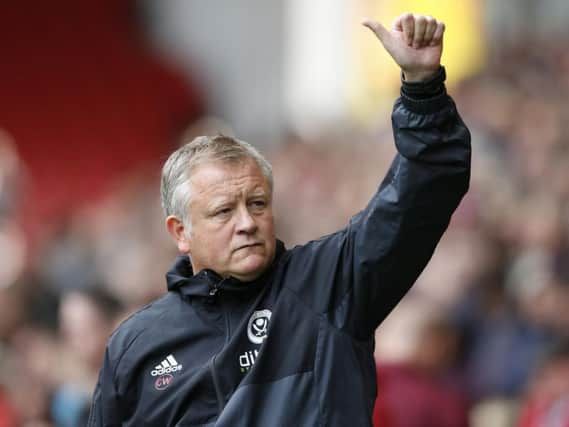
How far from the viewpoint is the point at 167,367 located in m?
3.81

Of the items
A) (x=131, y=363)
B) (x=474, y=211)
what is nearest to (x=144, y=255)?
(x=474, y=211)

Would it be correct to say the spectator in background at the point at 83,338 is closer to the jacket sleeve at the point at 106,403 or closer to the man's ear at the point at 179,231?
the jacket sleeve at the point at 106,403

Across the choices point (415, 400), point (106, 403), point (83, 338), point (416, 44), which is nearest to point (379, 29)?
point (416, 44)

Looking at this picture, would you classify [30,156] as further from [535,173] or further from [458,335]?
[458,335]

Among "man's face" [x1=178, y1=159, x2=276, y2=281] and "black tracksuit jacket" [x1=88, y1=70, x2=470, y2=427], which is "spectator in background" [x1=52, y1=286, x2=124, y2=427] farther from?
"man's face" [x1=178, y1=159, x2=276, y2=281]

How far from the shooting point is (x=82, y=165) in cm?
1761

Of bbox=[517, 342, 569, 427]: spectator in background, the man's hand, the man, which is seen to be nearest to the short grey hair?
the man

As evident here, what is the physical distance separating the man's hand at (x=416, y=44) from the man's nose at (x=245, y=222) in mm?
560

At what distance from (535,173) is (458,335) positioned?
3083 mm

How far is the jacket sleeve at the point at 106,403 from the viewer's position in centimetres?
387

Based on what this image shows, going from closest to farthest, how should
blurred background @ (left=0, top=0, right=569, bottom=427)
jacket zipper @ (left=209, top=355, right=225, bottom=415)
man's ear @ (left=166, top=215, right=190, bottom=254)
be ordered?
jacket zipper @ (left=209, top=355, right=225, bottom=415) → man's ear @ (left=166, top=215, right=190, bottom=254) → blurred background @ (left=0, top=0, right=569, bottom=427)

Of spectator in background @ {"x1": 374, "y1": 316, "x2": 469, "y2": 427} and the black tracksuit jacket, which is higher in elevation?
the black tracksuit jacket

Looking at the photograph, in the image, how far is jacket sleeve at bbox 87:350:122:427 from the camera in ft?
12.7

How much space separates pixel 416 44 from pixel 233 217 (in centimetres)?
68
